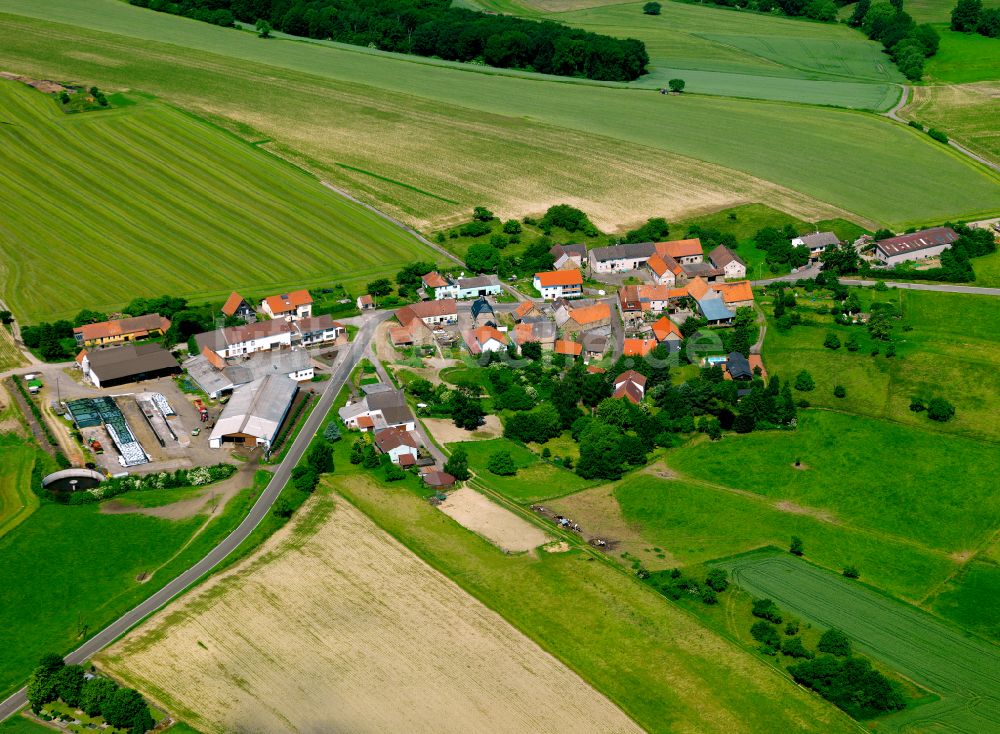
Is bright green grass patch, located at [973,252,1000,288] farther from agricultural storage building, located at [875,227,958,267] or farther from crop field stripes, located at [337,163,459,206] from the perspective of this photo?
crop field stripes, located at [337,163,459,206]

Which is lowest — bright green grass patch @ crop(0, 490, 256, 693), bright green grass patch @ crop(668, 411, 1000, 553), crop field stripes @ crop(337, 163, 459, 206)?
bright green grass patch @ crop(0, 490, 256, 693)

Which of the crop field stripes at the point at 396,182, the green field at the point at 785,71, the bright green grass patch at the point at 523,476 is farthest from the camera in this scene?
the green field at the point at 785,71

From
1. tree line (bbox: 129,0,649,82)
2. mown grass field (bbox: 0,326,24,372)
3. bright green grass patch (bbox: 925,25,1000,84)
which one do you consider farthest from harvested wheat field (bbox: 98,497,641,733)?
bright green grass patch (bbox: 925,25,1000,84)

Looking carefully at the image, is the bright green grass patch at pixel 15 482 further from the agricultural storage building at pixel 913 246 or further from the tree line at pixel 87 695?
the agricultural storage building at pixel 913 246

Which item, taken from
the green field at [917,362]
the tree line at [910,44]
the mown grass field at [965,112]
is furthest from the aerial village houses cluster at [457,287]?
the tree line at [910,44]

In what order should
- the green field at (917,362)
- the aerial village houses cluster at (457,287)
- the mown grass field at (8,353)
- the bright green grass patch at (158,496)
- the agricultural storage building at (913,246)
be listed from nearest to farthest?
the bright green grass patch at (158,496) < the green field at (917,362) < the mown grass field at (8,353) < the aerial village houses cluster at (457,287) < the agricultural storage building at (913,246)

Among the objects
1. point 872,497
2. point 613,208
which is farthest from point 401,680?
point 613,208

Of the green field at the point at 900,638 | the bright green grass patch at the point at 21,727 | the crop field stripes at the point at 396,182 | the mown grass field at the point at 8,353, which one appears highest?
the crop field stripes at the point at 396,182
